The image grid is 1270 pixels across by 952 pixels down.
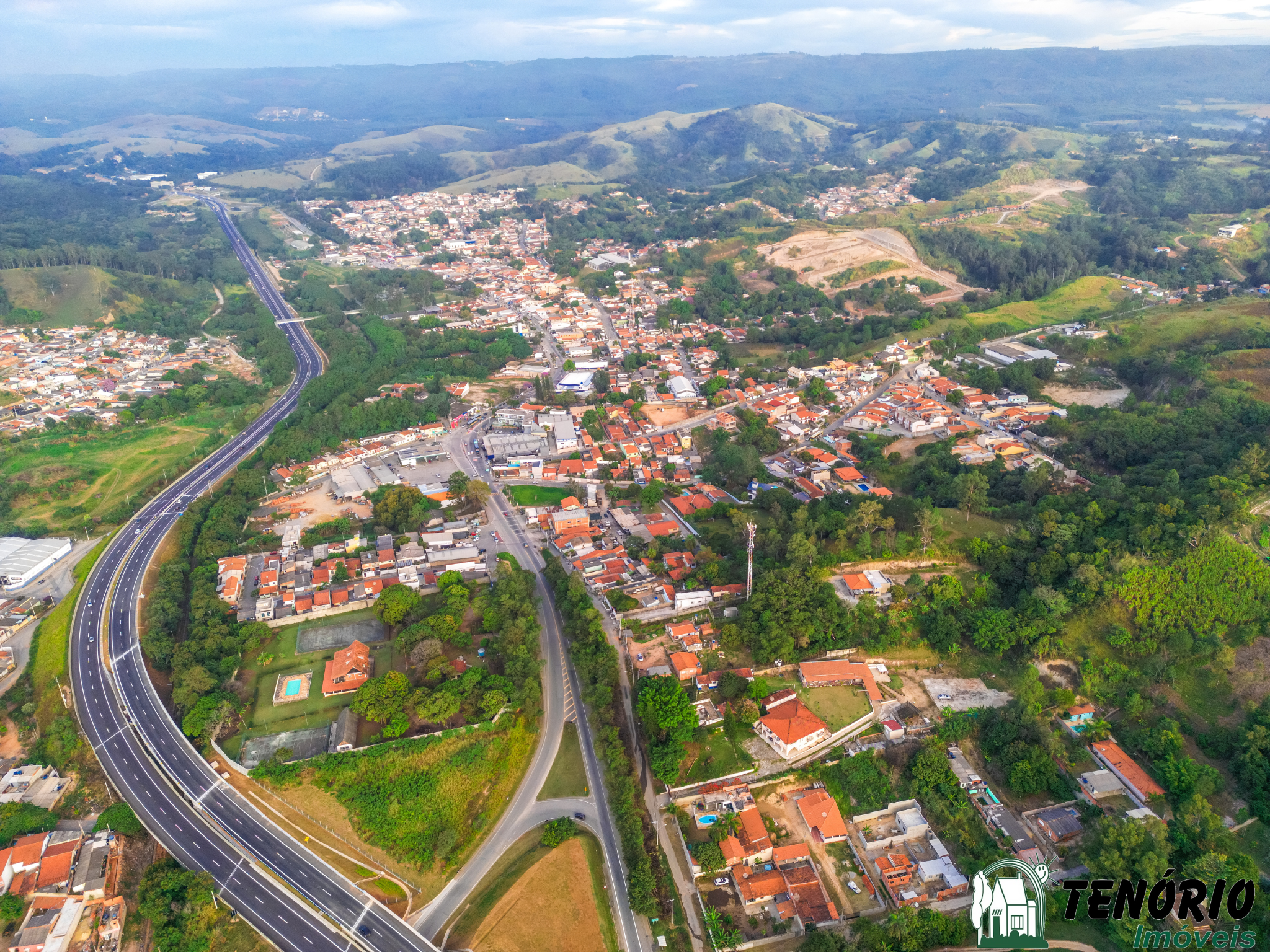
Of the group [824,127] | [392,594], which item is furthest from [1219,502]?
[824,127]

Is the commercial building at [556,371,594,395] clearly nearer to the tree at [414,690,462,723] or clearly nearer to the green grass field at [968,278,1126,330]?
the tree at [414,690,462,723]

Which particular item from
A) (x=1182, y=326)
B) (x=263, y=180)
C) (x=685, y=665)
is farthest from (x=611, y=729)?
(x=263, y=180)

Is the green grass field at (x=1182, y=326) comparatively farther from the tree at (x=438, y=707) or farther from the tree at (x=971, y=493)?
the tree at (x=438, y=707)

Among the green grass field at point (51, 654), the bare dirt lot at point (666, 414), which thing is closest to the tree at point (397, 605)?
the green grass field at point (51, 654)

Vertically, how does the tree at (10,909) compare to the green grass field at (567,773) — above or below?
above

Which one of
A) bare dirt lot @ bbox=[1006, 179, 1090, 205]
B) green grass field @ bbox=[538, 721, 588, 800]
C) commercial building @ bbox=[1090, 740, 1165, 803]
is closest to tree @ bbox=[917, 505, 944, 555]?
commercial building @ bbox=[1090, 740, 1165, 803]

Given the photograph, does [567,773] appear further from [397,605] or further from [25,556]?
[25,556]

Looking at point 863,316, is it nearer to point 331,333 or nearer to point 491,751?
point 331,333
